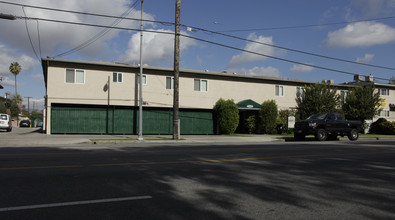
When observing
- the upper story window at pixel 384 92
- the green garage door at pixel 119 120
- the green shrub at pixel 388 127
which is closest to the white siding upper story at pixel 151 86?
the green garage door at pixel 119 120

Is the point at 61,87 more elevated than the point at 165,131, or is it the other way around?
the point at 61,87

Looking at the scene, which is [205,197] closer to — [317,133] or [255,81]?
[317,133]

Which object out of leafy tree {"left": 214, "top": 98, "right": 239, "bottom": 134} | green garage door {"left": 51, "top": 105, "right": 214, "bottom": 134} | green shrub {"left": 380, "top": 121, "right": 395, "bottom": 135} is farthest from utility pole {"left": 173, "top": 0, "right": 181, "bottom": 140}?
green shrub {"left": 380, "top": 121, "right": 395, "bottom": 135}

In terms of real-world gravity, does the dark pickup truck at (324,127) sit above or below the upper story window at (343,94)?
below

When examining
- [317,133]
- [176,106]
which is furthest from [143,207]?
[317,133]

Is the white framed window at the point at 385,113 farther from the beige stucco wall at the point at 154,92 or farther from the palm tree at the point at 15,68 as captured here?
the palm tree at the point at 15,68

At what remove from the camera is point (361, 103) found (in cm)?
3281

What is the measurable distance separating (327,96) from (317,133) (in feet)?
38.3

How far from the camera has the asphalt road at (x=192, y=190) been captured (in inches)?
165

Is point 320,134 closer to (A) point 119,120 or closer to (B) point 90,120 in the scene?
(A) point 119,120

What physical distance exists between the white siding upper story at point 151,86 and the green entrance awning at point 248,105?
3.19 ft

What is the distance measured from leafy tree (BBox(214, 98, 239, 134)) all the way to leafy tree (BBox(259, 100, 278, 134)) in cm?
304

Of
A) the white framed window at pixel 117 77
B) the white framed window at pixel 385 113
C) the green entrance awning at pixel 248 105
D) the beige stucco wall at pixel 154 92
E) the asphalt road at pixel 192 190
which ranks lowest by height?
the asphalt road at pixel 192 190

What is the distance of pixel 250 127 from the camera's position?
2875 cm
